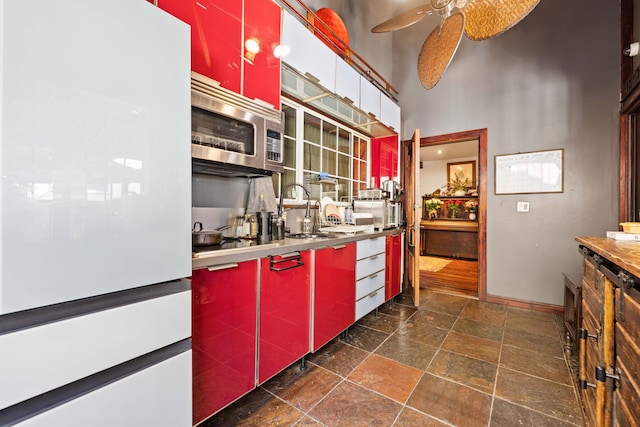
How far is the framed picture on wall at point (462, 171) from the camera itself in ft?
22.7

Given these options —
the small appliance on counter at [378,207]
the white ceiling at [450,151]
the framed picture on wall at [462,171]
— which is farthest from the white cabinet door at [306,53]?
the framed picture on wall at [462,171]

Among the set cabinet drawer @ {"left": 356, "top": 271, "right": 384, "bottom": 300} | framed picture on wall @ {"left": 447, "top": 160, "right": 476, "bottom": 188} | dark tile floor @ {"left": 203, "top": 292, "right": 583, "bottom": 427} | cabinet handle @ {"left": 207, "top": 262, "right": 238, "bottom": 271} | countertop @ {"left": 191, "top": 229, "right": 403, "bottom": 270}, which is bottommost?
dark tile floor @ {"left": 203, "top": 292, "right": 583, "bottom": 427}

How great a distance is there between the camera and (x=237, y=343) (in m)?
1.29

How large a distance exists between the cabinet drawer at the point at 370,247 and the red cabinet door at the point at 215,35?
149cm

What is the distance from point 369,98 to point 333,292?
209 centimetres

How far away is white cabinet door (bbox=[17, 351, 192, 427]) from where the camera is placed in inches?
28.8

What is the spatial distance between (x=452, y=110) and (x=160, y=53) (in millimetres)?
3421

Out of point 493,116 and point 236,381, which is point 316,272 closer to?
point 236,381

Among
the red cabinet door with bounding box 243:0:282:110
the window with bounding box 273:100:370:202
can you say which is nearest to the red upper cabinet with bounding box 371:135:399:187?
the window with bounding box 273:100:370:202

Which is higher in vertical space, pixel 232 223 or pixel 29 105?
pixel 29 105

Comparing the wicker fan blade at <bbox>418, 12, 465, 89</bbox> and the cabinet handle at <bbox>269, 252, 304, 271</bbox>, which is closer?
the cabinet handle at <bbox>269, 252, 304, 271</bbox>

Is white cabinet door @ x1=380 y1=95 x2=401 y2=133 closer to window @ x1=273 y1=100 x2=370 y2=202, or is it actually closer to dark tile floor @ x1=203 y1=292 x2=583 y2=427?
window @ x1=273 y1=100 x2=370 y2=202

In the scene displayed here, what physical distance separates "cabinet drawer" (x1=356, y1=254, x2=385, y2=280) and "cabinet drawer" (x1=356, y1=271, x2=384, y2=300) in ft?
0.14

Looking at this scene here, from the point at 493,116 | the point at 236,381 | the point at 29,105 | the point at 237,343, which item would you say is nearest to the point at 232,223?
the point at 237,343
